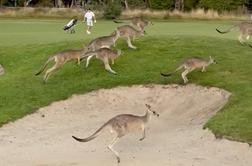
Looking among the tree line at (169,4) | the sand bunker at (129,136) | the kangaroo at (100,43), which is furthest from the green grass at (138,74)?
the tree line at (169,4)

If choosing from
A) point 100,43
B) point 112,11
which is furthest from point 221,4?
point 100,43

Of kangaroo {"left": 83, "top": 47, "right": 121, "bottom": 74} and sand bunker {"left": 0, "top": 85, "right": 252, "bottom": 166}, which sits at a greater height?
kangaroo {"left": 83, "top": 47, "right": 121, "bottom": 74}

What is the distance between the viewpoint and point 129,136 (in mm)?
15766

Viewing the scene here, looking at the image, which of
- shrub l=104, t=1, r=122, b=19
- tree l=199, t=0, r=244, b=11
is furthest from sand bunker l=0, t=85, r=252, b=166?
tree l=199, t=0, r=244, b=11

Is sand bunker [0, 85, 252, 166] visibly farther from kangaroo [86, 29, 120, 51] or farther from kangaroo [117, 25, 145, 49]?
kangaroo [117, 25, 145, 49]

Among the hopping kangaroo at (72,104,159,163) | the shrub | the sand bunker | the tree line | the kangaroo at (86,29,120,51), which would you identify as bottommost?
the tree line

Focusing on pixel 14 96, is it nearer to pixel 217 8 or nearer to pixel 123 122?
pixel 123 122

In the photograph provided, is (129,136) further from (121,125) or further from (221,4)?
(221,4)

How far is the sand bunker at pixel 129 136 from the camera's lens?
1344cm

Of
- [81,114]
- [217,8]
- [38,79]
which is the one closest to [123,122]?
[81,114]

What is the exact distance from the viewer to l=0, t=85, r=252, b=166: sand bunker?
13.4 meters

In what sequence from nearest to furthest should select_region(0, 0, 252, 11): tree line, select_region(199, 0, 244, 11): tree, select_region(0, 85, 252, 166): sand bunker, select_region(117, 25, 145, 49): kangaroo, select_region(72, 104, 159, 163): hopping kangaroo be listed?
select_region(72, 104, 159, 163): hopping kangaroo < select_region(0, 85, 252, 166): sand bunker < select_region(117, 25, 145, 49): kangaroo < select_region(199, 0, 244, 11): tree < select_region(0, 0, 252, 11): tree line

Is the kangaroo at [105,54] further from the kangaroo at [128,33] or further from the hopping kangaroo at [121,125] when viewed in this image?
the hopping kangaroo at [121,125]

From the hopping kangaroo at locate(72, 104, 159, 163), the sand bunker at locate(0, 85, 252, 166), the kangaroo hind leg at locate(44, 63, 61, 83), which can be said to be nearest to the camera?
the hopping kangaroo at locate(72, 104, 159, 163)
